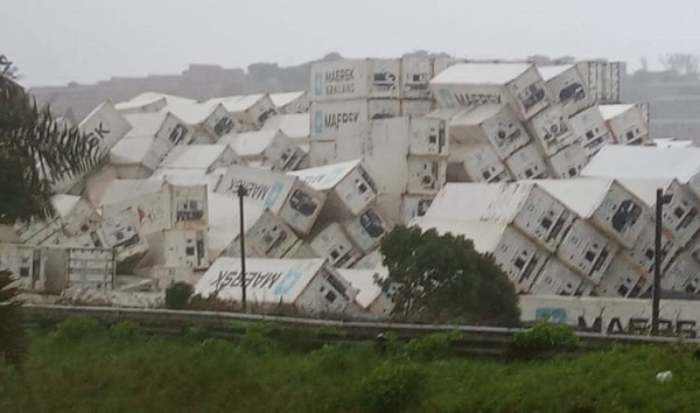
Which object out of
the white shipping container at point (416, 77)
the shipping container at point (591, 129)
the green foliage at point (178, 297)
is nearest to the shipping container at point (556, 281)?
the green foliage at point (178, 297)

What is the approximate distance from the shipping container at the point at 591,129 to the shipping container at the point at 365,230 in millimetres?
5462

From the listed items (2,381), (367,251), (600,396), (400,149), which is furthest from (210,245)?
(600,396)

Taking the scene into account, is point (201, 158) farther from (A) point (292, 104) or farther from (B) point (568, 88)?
(B) point (568, 88)

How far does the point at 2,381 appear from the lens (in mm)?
8844

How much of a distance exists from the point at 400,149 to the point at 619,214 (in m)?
5.49

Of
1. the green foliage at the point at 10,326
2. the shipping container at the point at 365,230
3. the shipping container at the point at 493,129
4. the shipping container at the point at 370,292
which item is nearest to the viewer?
the green foliage at the point at 10,326

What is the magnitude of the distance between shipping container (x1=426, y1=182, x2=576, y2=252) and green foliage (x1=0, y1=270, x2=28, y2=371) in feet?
53.0

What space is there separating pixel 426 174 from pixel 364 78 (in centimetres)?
378

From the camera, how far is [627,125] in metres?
28.7

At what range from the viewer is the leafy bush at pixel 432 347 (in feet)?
30.3

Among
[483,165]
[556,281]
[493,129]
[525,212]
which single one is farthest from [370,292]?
[493,129]

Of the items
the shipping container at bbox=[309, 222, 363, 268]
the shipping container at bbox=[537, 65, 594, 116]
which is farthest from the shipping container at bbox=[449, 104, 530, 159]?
the shipping container at bbox=[309, 222, 363, 268]

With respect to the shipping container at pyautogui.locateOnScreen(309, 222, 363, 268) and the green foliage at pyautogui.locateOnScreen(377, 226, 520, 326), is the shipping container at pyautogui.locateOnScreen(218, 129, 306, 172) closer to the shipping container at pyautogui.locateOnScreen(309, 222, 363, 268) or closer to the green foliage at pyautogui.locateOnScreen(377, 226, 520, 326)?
the shipping container at pyautogui.locateOnScreen(309, 222, 363, 268)

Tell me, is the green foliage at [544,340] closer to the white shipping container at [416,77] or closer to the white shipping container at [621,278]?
the white shipping container at [621,278]
